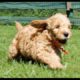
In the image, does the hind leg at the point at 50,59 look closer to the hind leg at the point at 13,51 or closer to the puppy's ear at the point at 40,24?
the puppy's ear at the point at 40,24

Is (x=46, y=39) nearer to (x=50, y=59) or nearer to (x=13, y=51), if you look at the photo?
(x=50, y=59)

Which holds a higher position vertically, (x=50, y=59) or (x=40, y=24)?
(x=40, y=24)

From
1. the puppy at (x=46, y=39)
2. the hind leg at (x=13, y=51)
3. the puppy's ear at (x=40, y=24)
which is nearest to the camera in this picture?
the puppy at (x=46, y=39)

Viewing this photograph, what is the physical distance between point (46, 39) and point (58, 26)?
0.96 ft

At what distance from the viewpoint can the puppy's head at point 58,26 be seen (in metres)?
3.73

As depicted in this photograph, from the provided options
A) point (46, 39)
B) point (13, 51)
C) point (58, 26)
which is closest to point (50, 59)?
point (46, 39)

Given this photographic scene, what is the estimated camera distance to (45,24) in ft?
13.6

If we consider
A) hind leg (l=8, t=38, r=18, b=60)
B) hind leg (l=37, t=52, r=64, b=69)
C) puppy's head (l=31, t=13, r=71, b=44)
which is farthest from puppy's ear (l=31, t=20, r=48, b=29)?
hind leg (l=8, t=38, r=18, b=60)

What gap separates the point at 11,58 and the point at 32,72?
90 centimetres

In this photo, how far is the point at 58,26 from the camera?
3.86m

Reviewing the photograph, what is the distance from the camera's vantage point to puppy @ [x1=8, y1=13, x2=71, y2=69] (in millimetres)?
3855

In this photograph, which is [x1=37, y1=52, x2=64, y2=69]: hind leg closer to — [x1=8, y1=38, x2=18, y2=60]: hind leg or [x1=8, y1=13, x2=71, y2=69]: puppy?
[x1=8, y1=13, x2=71, y2=69]: puppy

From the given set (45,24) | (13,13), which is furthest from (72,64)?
(13,13)

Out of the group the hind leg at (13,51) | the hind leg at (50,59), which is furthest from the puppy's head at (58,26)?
the hind leg at (13,51)
